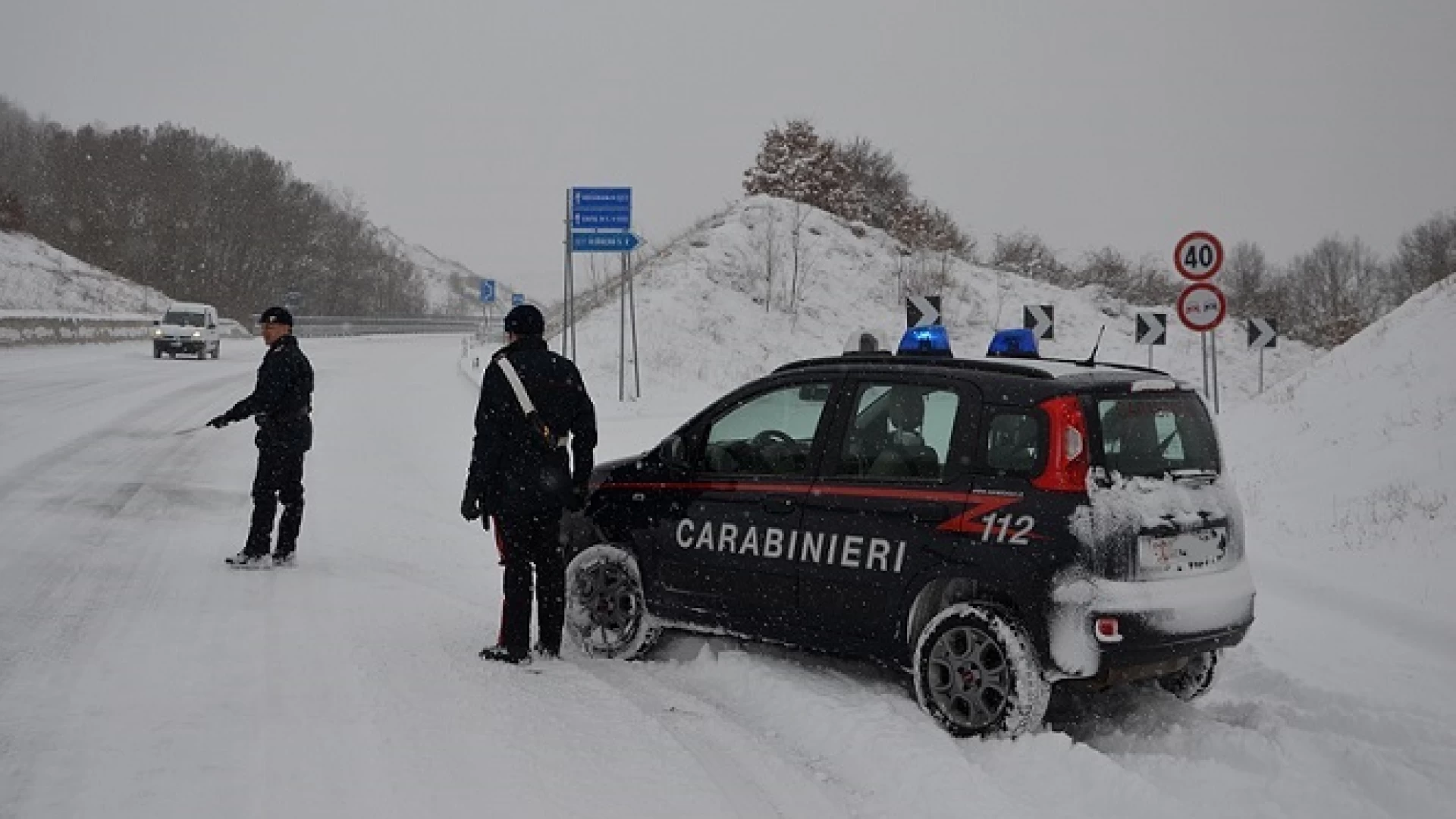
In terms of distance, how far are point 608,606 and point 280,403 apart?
347 centimetres

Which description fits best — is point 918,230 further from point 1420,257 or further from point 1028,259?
point 1420,257

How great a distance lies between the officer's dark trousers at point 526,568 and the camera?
569 cm

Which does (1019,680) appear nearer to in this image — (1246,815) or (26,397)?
(1246,815)

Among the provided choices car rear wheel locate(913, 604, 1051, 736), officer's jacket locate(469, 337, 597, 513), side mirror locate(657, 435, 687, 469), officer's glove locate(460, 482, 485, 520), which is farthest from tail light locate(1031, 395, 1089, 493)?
officer's glove locate(460, 482, 485, 520)

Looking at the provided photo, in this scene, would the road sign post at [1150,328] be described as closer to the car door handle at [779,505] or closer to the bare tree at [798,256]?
the car door handle at [779,505]

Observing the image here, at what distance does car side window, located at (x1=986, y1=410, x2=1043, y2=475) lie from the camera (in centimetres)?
463

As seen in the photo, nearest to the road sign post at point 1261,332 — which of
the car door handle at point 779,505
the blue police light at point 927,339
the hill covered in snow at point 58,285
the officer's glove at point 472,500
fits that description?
the blue police light at point 927,339

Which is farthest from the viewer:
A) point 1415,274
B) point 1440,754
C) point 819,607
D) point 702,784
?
point 1415,274

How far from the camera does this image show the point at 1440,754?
15.0 feet

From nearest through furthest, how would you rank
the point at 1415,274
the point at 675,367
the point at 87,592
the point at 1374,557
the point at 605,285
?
the point at 87,592
the point at 1374,557
the point at 675,367
the point at 605,285
the point at 1415,274

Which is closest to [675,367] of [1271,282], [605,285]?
[605,285]

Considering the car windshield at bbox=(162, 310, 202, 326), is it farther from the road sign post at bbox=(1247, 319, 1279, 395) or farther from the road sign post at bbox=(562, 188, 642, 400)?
the road sign post at bbox=(1247, 319, 1279, 395)

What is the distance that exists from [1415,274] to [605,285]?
63.0 metres

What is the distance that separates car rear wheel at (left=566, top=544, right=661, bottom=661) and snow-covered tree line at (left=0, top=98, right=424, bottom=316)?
198 feet
